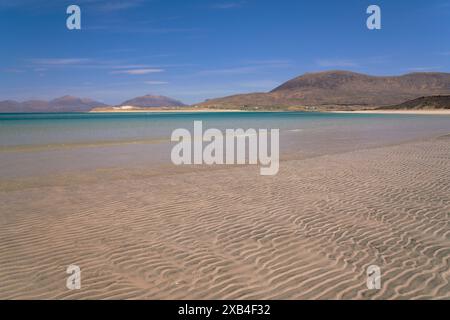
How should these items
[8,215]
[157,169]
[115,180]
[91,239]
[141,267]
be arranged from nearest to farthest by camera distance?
1. [141,267]
2. [91,239]
3. [8,215]
4. [115,180]
5. [157,169]

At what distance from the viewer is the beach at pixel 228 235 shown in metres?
4.63

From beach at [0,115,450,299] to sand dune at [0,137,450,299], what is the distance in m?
0.02

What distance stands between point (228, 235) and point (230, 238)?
0.49 feet

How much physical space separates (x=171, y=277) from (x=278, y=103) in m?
197

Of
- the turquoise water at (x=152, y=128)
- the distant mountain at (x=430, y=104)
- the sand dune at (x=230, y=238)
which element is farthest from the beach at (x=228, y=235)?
the distant mountain at (x=430, y=104)

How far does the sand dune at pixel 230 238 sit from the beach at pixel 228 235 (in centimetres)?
2

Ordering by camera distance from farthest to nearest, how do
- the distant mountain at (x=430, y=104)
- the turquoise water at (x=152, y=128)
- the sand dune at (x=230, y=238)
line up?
the distant mountain at (x=430, y=104) < the turquoise water at (x=152, y=128) < the sand dune at (x=230, y=238)

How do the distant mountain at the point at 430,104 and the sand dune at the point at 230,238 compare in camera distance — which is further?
the distant mountain at the point at 430,104

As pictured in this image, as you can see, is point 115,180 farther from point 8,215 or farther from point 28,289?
point 28,289

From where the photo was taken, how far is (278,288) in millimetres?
4539

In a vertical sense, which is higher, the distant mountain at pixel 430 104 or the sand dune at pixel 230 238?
the distant mountain at pixel 430 104

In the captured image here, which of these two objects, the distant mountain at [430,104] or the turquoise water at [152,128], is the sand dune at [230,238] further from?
the distant mountain at [430,104]
